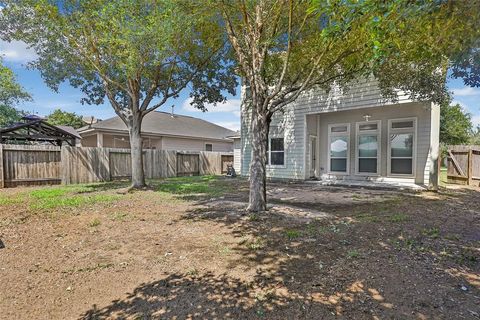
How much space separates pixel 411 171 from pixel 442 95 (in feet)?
11.1

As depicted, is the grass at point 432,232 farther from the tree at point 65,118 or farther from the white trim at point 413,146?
the tree at point 65,118

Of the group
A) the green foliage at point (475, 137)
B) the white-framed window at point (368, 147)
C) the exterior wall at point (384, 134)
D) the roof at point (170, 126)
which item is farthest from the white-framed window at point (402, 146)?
the green foliage at point (475, 137)

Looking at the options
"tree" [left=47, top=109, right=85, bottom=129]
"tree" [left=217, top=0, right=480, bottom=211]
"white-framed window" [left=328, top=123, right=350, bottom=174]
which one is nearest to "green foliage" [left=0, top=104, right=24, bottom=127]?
"tree" [left=47, top=109, right=85, bottom=129]

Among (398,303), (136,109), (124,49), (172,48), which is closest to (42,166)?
(136,109)

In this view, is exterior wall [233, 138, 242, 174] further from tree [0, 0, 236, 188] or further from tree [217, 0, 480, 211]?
tree [217, 0, 480, 211]

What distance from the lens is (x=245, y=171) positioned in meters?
15.5

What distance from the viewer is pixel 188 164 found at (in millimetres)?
18641

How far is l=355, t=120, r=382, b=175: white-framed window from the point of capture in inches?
456

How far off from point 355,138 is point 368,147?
669mm

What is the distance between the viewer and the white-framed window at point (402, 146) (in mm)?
10617

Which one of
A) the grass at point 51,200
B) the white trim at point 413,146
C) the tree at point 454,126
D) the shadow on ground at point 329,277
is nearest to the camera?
the shadow on ground at point 329,277

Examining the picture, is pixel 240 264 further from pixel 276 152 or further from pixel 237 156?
pixel 237 156

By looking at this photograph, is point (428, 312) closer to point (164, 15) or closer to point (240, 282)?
point (240, 282)

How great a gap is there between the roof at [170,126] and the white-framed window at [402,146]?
14.6 m
